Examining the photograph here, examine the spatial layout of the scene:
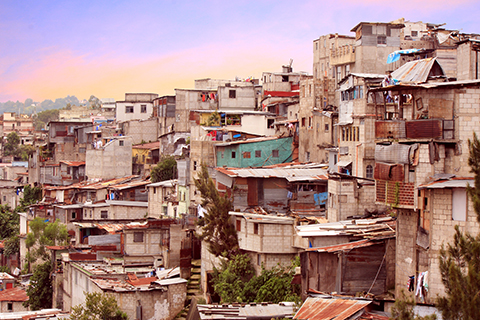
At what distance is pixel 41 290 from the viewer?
1414 inches

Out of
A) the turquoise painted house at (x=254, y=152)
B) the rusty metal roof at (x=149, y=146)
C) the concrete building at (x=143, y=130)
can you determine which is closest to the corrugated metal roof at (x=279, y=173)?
the turquoise painted house at (x=254, y=152)

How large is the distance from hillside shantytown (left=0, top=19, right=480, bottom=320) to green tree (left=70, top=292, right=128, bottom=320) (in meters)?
0.72

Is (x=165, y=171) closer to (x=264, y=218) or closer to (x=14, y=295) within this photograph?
(x=14, y=295)

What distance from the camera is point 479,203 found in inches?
456

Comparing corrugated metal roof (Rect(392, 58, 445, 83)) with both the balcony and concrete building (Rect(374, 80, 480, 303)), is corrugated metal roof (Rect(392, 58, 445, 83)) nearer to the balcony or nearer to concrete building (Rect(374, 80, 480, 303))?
concrete building (Rect(374, 80, 480, 303))

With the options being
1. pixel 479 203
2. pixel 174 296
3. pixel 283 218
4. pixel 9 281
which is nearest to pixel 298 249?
pixel 283 218

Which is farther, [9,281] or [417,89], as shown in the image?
[9,281]

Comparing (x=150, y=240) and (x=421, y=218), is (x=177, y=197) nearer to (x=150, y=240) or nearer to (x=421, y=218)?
(x=150, y=240)

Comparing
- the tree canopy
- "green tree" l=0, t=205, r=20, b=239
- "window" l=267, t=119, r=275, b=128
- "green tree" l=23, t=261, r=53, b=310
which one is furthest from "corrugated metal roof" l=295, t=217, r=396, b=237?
"green tree" l=0, t=205, r=20, b=239

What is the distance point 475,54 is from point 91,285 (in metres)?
18.6

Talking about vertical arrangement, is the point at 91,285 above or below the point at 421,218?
below

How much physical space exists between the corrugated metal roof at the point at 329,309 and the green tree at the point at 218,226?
28.7 ft

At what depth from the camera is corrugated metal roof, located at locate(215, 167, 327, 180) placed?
97.6 ft

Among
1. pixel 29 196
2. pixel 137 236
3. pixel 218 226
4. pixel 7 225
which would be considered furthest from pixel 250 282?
pixel 29 196
